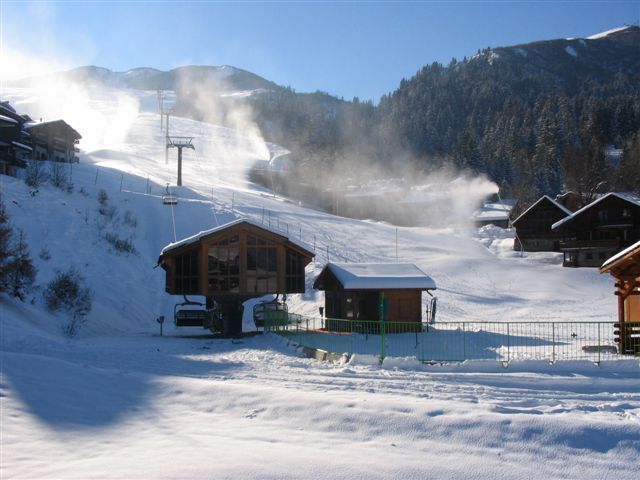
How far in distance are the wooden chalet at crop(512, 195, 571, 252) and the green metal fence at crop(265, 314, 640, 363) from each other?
113ft

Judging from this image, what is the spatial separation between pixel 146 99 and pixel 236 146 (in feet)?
250

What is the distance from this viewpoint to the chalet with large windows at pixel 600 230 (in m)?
51.4

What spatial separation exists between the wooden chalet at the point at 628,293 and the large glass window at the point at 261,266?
14.7 meters

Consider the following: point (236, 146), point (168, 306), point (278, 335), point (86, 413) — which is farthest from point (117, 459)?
point (236, 146)

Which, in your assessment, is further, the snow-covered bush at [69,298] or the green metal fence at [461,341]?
the snow-covered bush at [69,298]

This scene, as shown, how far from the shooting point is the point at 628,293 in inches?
849

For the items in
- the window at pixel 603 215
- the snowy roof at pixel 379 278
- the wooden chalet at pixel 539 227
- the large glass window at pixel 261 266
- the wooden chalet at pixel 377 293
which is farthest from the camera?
the wooden chalet at pixel 539 227

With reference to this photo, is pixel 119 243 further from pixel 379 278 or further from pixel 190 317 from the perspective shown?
pixel 379 278

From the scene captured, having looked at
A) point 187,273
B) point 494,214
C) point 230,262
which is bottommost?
point 187,273

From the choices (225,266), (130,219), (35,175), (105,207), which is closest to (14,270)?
(225,266)

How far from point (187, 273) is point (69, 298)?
6132mm

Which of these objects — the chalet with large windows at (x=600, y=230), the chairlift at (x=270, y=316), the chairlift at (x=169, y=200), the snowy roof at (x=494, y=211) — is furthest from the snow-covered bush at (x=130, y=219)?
the snowy roof at (x=494, y=211)

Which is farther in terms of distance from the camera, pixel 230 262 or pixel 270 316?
pixel 230 262

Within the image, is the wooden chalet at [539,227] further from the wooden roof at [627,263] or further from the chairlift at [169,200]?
the wooden roof at [627,263]
